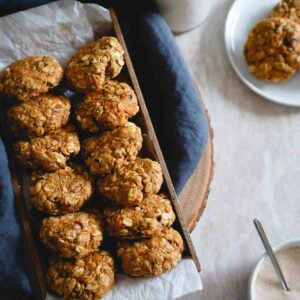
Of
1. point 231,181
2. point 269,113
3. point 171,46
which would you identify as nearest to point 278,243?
point 231,181

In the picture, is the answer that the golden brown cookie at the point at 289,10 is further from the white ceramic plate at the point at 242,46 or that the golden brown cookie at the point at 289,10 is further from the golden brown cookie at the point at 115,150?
the golden brown cookie at the point at 115,150

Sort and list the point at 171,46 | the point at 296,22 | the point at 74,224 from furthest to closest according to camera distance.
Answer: the point at 296,22, the point at 171,46, the point at 74,224

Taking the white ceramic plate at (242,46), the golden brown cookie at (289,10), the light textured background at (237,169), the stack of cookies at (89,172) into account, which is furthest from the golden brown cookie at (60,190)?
the golden brown cookie at (289,10)

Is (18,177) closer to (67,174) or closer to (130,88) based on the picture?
(67,174)

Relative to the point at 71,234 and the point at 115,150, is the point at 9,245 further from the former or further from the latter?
the point at 115,150

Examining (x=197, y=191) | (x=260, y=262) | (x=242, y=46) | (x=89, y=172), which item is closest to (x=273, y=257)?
(x=260, y=262)

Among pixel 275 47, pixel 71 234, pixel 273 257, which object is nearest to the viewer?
pixel 71 234
